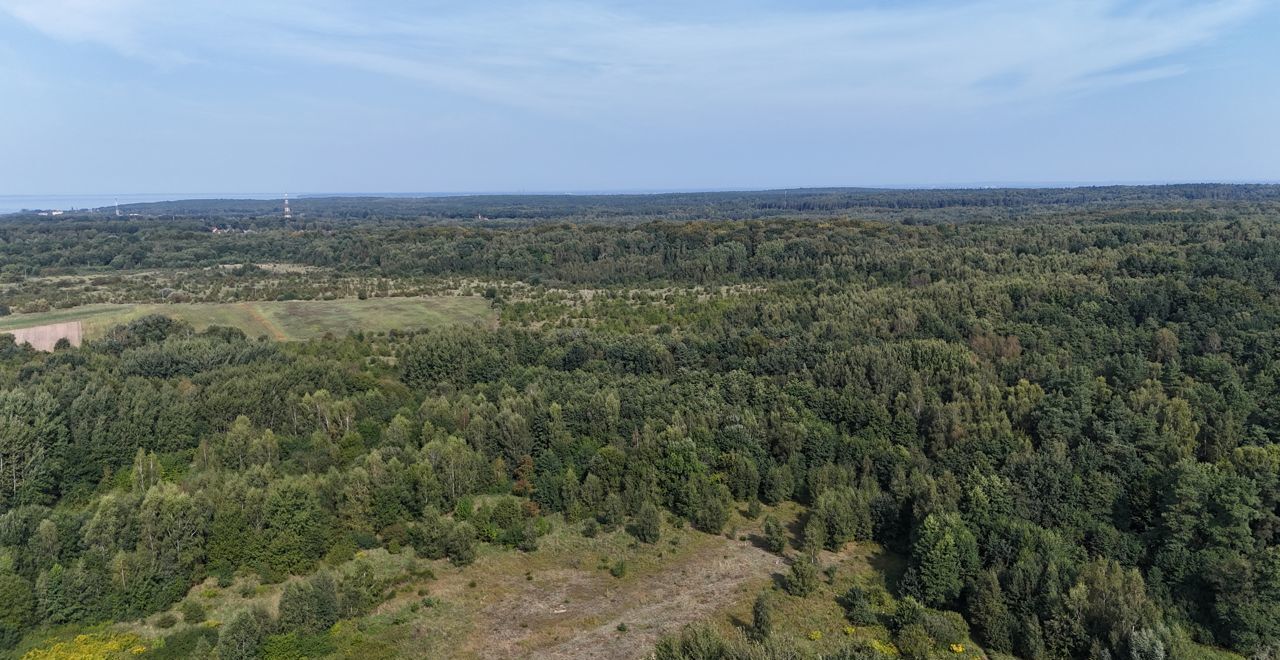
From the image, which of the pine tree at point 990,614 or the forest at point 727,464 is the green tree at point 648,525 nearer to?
the forest at point 727,464

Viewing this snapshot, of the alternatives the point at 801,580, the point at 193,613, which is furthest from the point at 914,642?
the point at 193,613

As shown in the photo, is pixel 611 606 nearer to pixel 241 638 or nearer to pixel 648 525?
pixel 648 525

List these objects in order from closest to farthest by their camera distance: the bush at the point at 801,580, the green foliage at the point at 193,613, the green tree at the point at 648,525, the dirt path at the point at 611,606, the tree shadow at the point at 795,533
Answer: the dirt path at the point at 611,606 < the green foliage at the point at 193,613 < the bush at the point at 801,580 < the green tree at the point at 648,525 < the tree shadow at the point at 795,533

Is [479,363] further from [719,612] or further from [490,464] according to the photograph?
[719,612]

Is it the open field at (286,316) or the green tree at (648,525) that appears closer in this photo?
the green tree at (648,525)

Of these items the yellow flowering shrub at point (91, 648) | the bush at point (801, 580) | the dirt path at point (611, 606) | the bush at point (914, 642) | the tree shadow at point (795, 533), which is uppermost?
the yellow flowering shrub at point (91, 648)

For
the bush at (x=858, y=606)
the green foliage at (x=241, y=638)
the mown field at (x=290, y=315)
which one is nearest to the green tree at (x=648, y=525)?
the bush at (x=858, y=606)

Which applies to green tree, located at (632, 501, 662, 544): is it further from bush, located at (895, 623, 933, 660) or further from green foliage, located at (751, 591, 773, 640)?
bush, located at (895, 623, 933, 660)
